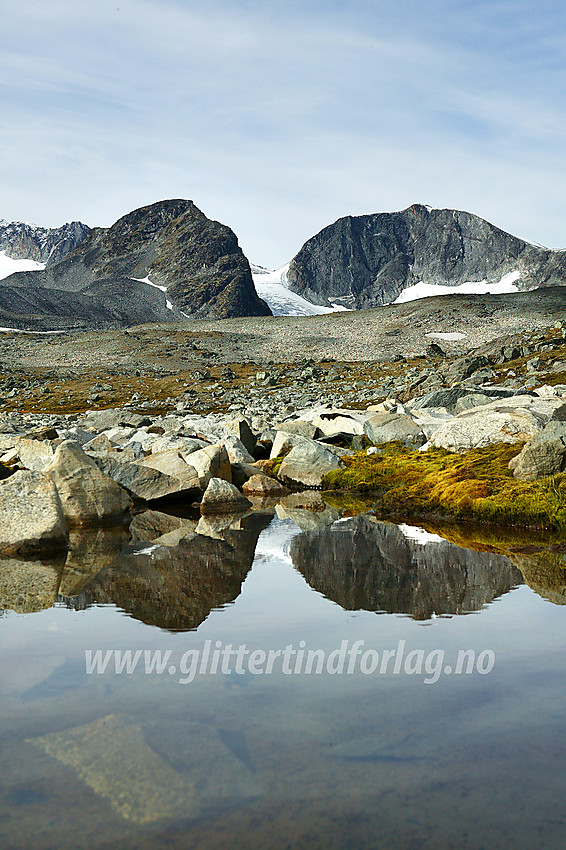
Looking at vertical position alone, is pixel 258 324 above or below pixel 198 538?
above

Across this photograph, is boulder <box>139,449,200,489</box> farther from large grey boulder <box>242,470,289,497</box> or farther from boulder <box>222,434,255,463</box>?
boulder <box>222,434,255,463</box>

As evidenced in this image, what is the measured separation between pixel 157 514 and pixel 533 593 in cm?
1063

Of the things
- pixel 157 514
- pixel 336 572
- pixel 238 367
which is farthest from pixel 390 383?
pixel 336 572

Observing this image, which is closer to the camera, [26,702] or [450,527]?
[26,702]

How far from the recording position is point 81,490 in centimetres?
1554

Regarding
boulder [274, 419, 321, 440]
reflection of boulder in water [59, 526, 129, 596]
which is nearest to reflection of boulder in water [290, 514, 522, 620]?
reflection of boulder in water [59, 526, 129, 596]

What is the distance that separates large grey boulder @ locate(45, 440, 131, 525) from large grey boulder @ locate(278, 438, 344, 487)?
25.4ft

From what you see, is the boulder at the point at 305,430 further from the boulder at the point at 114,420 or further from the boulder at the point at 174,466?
the boulder at the point at 114,420

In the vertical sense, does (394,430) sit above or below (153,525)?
above

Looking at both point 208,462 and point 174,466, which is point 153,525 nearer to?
point 174,466

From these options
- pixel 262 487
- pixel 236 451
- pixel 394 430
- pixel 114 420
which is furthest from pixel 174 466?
pixel 114 420

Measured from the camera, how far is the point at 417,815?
4.43 m

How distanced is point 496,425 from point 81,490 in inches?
480

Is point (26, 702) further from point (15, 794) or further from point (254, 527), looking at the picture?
point (254, 527)
